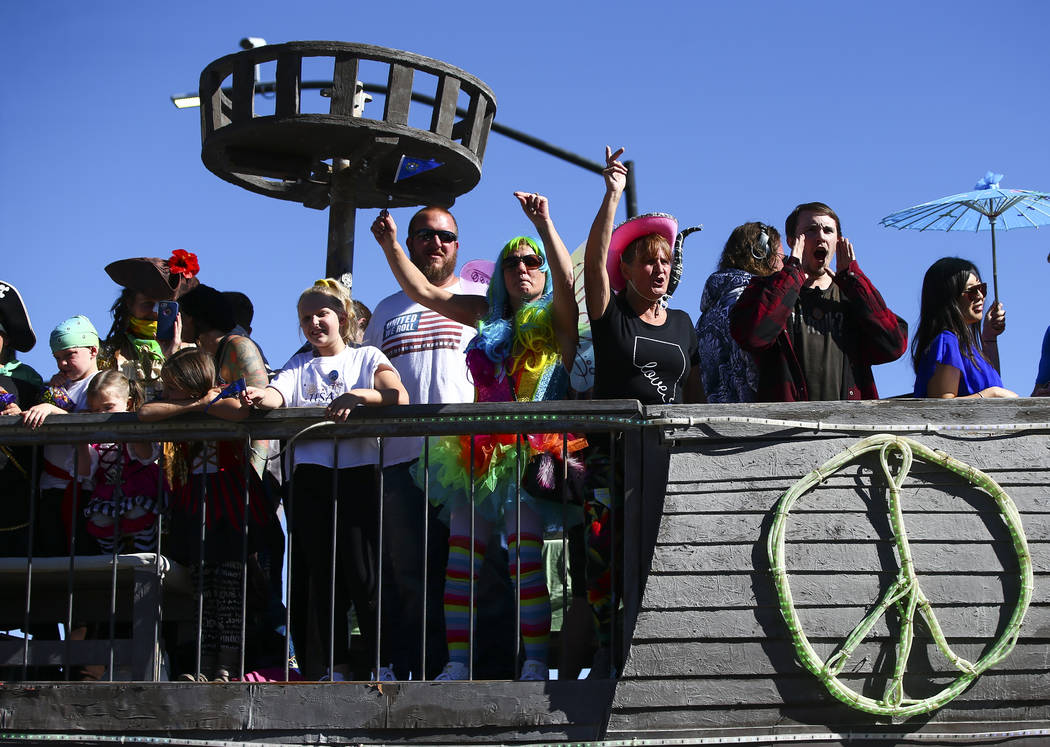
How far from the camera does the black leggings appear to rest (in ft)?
18.1

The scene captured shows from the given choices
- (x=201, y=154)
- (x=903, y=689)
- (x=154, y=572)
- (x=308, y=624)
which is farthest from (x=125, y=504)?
(x=903, y=689)

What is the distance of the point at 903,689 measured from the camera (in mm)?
4840

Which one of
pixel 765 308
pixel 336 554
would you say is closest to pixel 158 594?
pixel 336 554

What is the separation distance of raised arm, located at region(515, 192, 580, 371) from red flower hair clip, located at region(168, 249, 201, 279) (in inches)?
90.2

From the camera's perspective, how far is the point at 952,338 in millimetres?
5520

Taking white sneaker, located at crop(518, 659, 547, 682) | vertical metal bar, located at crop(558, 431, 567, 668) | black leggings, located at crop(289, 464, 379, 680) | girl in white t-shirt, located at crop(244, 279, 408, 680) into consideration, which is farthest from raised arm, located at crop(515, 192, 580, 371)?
white sneaker, located at crop(518, 659, 547, 682)

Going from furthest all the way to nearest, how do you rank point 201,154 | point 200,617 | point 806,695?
point 201,154 → point 200,617 → point 806,695

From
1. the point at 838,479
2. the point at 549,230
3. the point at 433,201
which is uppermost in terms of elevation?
the point at 433,201

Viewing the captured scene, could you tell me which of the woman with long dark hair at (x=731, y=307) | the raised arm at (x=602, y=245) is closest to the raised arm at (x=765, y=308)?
the woman with long dark hair at (x=731, y=307)

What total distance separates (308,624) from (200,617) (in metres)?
0.45

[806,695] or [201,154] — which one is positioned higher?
[201,154]

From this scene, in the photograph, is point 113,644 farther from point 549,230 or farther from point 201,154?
point 201,154

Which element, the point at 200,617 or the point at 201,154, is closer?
the point at 200,617

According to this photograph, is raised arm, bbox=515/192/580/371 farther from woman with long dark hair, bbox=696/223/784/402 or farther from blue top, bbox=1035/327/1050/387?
blue top, bbox=1035/327/1050/387
